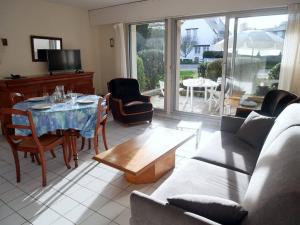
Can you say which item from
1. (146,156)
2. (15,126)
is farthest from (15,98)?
(146,156)

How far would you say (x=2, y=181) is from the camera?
8.30 ft

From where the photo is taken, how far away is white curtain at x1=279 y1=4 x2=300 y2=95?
3.28 meters

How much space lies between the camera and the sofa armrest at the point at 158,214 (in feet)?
3.63

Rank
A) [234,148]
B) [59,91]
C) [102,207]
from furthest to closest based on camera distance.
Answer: [59,91] < [234,148] < [102,207]

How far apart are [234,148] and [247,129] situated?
0.33m

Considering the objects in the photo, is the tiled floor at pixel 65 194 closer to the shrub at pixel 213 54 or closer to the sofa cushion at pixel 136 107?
the sofa cushion at pixel 136 107

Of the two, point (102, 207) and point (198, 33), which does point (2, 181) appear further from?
point (198, 33)

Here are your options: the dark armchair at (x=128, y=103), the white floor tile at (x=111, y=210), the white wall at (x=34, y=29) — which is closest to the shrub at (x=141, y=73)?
the dark armchair at (x=128, y=103)

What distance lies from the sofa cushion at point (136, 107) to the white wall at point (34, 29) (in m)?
1.91

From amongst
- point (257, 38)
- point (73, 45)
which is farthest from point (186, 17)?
point (73, 45)

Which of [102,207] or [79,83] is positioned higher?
[79,83]

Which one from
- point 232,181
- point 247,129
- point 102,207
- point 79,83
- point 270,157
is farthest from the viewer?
point 79,83

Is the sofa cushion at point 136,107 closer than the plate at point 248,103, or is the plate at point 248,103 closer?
the plate at point 248,103

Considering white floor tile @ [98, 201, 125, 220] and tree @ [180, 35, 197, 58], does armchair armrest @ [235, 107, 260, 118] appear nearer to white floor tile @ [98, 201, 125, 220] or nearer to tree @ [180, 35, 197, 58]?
tree @ [180, 35, 197, 58]
